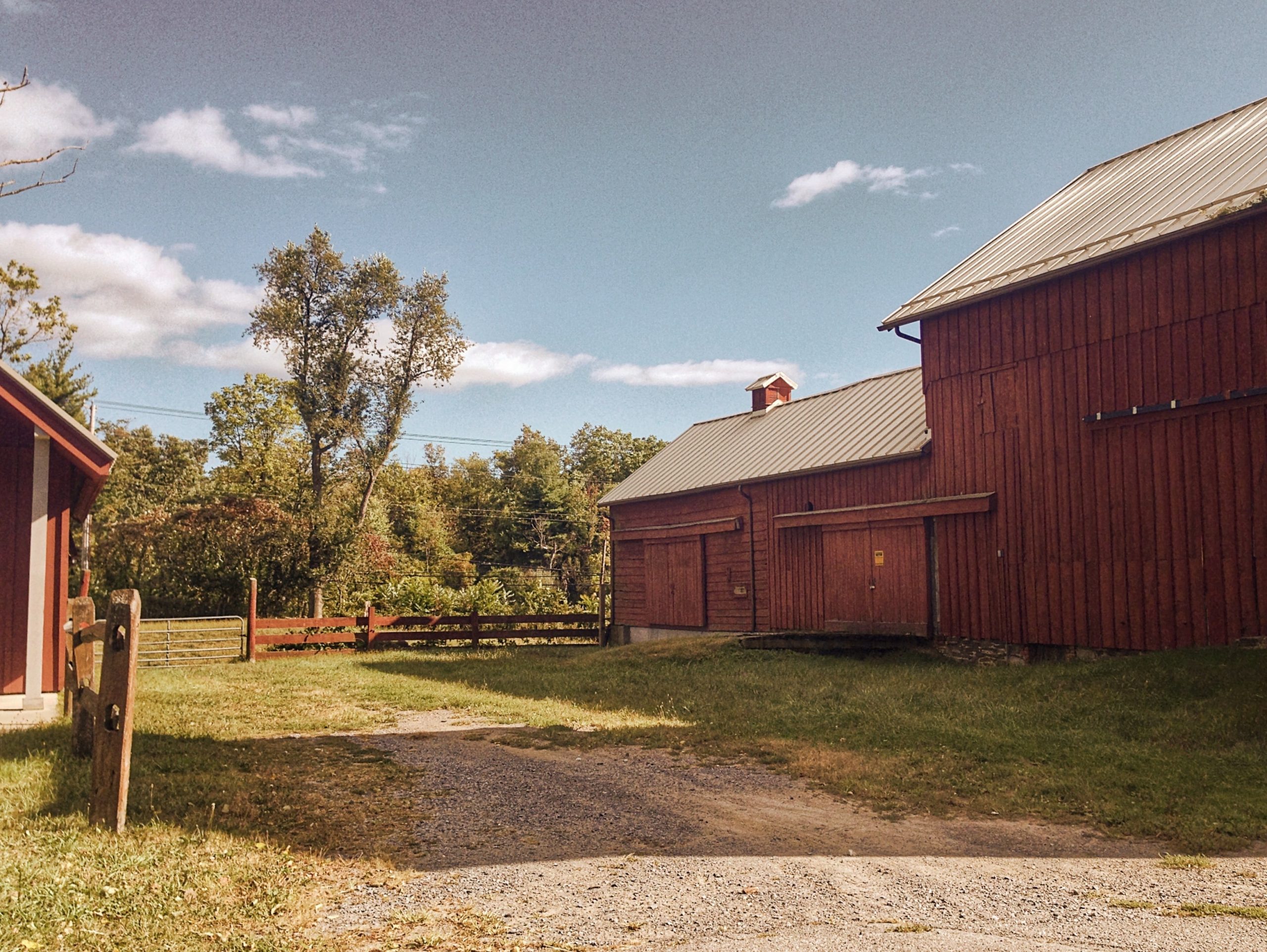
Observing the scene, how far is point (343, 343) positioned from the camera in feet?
103

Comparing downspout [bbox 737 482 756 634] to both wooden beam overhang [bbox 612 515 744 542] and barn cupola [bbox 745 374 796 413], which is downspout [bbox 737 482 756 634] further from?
barn cupola [bbox 745 374 796 413]

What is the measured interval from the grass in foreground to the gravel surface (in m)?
0.91

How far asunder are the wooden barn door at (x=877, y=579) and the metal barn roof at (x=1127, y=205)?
4194 millimetres

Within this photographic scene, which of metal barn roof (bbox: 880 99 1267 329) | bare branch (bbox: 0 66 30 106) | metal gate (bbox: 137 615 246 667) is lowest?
metal gate (bbox: 137 615 246 667)

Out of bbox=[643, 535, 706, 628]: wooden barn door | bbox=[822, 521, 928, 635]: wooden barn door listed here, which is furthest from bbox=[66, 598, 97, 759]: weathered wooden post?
bbox=[643, 535, 706, 628]: wooden barn door

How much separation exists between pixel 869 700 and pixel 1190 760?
436cm

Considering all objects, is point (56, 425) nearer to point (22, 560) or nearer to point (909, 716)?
point (22, 560)

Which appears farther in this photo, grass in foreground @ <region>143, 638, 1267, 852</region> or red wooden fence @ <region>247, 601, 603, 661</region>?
red wooden fence @ <region>247, 601, 603, 661</region>

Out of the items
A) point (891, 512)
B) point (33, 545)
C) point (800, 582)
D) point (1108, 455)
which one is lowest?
point (800, 582)

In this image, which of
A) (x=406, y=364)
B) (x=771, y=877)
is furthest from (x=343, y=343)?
(x=771, y=877)

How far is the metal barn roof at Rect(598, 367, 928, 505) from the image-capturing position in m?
20.1

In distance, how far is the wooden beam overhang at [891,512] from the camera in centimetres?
1677

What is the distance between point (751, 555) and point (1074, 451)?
29.1ft

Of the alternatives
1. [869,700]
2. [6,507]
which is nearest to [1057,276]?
[869,700]
